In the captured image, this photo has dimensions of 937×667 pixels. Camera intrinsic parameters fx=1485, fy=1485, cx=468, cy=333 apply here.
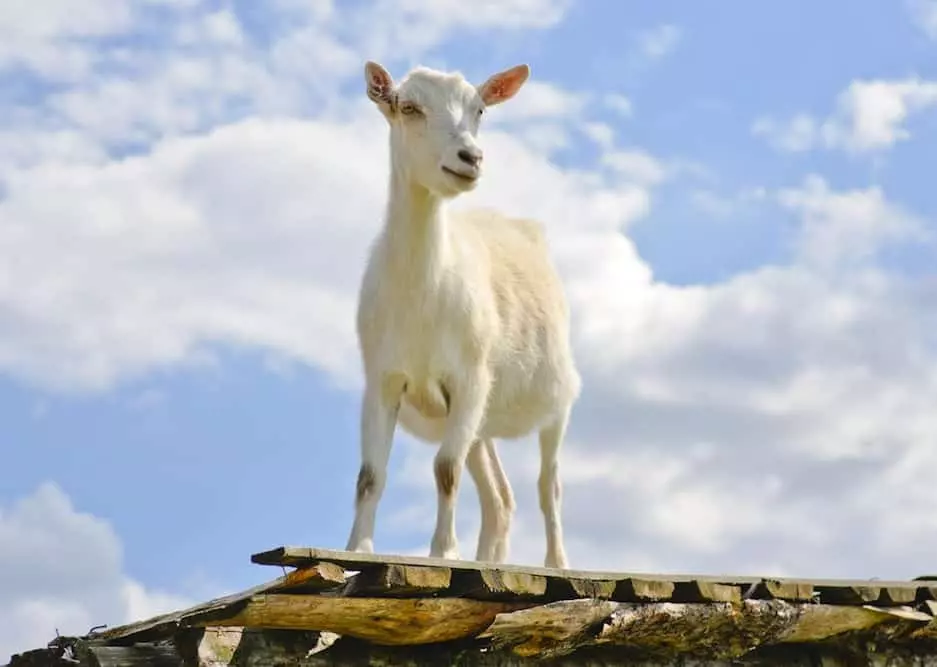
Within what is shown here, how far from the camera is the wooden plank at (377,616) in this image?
6738mm

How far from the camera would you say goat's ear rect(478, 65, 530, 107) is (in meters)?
9.79

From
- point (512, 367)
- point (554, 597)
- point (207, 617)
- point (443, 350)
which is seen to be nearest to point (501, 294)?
point (512, 367)

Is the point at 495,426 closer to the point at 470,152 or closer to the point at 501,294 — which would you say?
the point at 501,294

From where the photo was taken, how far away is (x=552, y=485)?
1166 centimetres

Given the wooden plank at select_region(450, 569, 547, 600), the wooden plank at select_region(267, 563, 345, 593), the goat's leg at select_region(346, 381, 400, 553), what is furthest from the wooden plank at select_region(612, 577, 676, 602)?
the goat's leg at select_region(346, 381, 400, 553)

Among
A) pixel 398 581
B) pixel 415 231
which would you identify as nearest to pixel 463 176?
pixel 415 231

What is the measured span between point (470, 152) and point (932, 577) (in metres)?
4.45

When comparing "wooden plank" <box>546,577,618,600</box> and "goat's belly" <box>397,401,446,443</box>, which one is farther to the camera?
"goat's belly" <box>397,401,446,443</box>

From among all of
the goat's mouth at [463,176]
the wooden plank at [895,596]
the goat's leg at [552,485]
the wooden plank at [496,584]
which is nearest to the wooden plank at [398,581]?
the wooden plank at [496,584]

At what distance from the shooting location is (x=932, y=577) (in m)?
10.3

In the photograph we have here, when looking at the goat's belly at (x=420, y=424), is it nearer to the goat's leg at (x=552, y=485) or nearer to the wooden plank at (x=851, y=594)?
the goat's leg at (x=552, y=485)

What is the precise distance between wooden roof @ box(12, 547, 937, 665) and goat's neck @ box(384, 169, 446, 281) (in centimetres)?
268

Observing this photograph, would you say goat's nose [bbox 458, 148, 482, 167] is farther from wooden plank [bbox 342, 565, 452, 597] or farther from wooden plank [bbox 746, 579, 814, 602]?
wooden plank [bbox 746, 579, 814, 602]

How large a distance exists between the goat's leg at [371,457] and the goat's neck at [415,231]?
2.68ft
